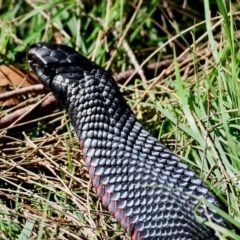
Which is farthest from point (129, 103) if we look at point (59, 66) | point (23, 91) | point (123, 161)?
point (123, 161)

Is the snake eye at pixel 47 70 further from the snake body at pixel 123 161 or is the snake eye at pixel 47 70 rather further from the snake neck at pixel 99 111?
the snake neck at pixel 99 111

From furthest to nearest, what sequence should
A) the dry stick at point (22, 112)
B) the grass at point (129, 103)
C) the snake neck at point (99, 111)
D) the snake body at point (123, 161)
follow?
the dry stick at point (22, 112), the snake neck at point (99, 111), the grass at point (129, 103), the snake body at point (123, 161)

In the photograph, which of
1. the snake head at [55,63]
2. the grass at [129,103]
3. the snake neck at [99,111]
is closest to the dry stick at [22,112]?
the grass at [129,103]

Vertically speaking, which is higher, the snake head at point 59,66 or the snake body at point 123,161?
the snake head at point 59,66

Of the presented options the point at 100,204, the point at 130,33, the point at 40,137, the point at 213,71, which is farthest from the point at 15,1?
the point at 100,204

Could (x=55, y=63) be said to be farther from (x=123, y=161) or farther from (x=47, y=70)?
(x=123, y=161)

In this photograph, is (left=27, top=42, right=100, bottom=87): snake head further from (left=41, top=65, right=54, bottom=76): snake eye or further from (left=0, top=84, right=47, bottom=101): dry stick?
(left=0, top=84, right=47, bottom=101): dry stick

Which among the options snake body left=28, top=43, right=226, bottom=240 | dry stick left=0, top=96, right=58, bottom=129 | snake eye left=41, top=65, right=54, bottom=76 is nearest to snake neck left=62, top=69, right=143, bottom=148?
snake body left=28, top=43, right=226, bottom=240
